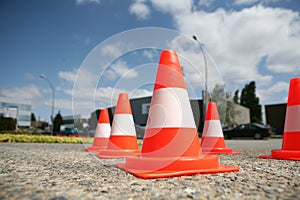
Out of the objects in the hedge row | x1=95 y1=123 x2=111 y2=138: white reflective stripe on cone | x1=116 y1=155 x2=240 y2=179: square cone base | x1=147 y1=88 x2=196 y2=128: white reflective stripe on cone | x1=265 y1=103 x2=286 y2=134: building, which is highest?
x1=265 y1=103 x2=286 y2=134: building

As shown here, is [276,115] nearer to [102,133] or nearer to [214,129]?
[214,129]

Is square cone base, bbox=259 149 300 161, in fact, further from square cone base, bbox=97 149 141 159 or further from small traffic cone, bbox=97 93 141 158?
square cone base, bbox=97 149 141 159

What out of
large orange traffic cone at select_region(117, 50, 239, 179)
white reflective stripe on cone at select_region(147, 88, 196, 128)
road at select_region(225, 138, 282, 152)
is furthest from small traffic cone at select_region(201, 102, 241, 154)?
white reflective stripe on cone at select_region(147, 88, 196, 128)

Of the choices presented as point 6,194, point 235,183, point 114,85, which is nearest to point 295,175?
point 235,183

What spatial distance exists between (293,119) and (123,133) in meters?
3.92

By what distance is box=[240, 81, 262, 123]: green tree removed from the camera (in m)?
50.5

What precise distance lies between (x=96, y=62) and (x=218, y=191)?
3.35 metres

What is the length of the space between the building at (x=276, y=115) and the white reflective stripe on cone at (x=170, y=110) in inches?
1639

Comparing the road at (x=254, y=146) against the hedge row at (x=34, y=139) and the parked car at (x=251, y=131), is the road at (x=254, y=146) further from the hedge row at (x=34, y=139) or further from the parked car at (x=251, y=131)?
the hedge row at (x=34, y=139)

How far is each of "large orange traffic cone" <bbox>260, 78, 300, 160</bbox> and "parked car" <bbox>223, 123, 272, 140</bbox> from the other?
56.8ft

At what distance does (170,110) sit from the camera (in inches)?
125

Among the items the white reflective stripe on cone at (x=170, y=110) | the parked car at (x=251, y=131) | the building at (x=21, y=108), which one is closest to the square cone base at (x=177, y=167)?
the white reflective stripe on cone at (x=170, y=110)

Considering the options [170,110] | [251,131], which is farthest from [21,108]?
[170,110]

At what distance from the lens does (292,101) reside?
477 cm
